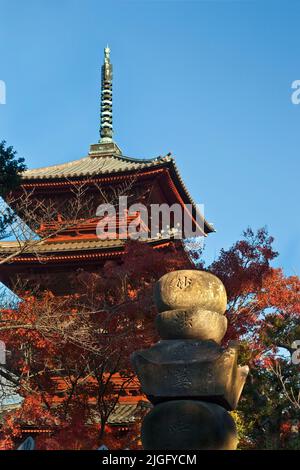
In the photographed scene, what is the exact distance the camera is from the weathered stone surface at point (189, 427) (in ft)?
19.7

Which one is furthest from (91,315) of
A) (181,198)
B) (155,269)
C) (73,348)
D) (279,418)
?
(181,198)

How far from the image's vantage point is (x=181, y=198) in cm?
2217

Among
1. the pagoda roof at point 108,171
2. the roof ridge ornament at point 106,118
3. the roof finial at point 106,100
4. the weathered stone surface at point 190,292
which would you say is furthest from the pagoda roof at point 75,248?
the weathered stone surface at point 190,292

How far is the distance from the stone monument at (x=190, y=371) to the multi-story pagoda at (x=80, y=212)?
9.29m

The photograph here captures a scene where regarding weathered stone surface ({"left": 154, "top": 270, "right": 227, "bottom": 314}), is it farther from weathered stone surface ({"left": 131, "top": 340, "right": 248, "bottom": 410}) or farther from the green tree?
the green tree

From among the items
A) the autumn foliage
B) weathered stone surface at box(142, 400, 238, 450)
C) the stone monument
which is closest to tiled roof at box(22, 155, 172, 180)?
the autumn foliage

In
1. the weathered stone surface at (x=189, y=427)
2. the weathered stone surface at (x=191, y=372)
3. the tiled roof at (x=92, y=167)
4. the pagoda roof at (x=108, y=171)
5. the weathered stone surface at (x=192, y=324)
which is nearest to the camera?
the weathered stone surface at (x=189, y=427)

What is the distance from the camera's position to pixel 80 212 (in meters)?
A: 19.0

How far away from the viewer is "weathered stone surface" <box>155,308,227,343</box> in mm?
6527

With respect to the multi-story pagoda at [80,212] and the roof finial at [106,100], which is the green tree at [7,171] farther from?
the roof finial at [106,100]

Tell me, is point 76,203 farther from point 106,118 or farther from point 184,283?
point 184,283

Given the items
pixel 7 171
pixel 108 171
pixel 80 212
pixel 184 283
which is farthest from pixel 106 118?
pixel 184 283
